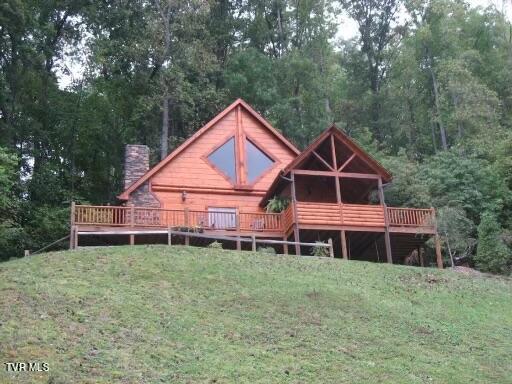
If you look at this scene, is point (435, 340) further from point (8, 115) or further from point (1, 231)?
point (8, 115)

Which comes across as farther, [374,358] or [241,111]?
[241,111]

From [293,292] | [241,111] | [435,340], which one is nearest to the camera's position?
[435,340]

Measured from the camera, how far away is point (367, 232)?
25344 millimetres

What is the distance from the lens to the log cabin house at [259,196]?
2442 cm

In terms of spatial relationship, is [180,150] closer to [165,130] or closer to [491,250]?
[165,130]

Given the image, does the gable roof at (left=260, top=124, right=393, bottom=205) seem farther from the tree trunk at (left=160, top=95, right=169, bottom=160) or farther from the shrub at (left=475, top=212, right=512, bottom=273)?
the tree trunk at (left=160, top=95, right=169, bottom=160)

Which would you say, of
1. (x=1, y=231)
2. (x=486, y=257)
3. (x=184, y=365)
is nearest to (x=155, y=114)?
(x=1, y=231)

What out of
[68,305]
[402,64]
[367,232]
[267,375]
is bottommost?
[267,375]

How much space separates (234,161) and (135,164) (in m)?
4.17

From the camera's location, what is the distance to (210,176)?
90.2 feet

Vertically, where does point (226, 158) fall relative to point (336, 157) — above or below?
above

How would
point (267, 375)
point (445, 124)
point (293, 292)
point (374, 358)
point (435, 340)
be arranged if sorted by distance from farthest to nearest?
point (445, 124), point (293, 292), point (435, 340), point (374, 358), point (267, 375)

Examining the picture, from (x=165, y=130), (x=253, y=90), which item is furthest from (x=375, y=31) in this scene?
(x=165, y=130)

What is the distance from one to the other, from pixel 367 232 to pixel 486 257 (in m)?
4.69
